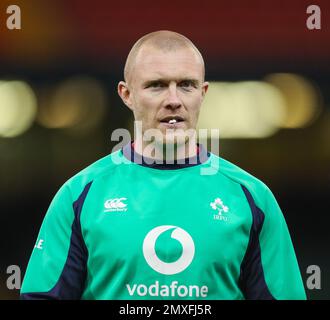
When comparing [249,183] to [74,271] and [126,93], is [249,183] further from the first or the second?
[74,271]

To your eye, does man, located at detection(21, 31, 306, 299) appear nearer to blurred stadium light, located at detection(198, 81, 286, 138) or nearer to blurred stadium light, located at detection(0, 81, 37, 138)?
blurred stadium light, located at detection(198, 81, 286, 138)

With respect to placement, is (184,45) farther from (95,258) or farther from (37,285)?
(37,285)

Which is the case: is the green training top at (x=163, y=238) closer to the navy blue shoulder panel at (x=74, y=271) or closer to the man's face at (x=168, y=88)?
the navy blue shoulder panel at (x=74, y=271)

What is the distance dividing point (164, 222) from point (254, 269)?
0.43m

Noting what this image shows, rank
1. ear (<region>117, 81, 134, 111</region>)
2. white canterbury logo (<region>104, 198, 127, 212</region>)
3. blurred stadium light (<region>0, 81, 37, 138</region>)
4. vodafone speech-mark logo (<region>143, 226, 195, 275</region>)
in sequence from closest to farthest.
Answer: vodafone speech-mark logo (<region>143, 226, 195, 275</region>), white canterbury logo (<region>104, 198, 127, 212</region>), ear (<region>117, 81, 134, 111</region>), blurred stadium light (<region>0, 81, 37, 138</region>)

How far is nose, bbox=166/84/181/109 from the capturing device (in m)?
3.06

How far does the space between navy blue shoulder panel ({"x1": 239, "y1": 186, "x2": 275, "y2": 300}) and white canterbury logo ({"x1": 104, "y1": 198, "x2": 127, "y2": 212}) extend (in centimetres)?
54

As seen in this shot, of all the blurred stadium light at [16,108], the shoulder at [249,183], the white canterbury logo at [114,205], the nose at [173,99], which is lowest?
the white canterbury logo at [114,205]

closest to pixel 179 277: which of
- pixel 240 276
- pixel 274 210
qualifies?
pixel 240 276

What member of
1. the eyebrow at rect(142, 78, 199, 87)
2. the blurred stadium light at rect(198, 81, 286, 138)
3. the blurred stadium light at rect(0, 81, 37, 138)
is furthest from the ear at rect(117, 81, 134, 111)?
the blurred stadium light at rect(0, 81, 37, 138)

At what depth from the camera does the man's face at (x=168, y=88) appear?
308 centimetres

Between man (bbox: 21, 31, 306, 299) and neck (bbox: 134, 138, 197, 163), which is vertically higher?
neck (bbox: 134, 138, 197, 163)

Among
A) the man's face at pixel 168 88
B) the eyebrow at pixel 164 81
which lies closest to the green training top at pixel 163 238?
the man's face at pixel 168 88

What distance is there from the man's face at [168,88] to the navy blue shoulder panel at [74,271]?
0.51 meters
